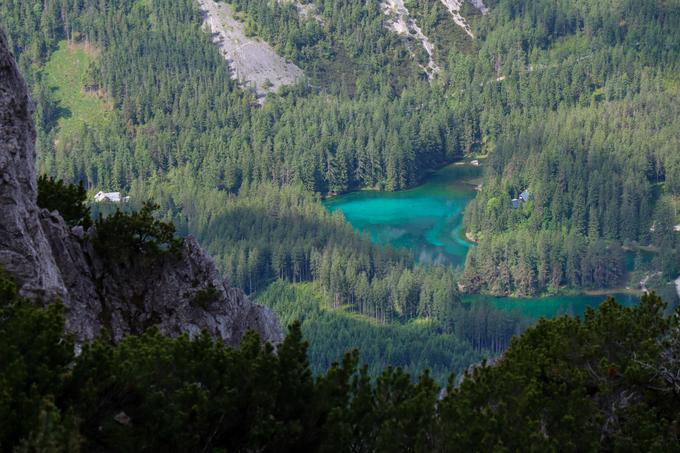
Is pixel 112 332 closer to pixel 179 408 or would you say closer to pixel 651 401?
pixel 179 408

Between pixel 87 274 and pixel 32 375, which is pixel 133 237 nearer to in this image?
pixel 87 274

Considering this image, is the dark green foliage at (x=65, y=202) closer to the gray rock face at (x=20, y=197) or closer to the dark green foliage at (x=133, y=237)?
the dark green foliage at (x=133, y=237)

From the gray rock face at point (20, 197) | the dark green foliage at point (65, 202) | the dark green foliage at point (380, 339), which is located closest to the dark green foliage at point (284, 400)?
the gray rock face at point (20, 197)

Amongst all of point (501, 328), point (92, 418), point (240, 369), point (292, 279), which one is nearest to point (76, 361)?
point (92, 418)

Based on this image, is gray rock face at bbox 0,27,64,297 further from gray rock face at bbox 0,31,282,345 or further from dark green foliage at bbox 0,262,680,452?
dark green foliage at bbox 0,262,680,452

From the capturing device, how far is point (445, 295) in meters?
163

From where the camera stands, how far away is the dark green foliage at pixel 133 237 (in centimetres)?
4947

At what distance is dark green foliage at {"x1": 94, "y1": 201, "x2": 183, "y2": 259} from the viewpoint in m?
49.5

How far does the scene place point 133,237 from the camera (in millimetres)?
50031

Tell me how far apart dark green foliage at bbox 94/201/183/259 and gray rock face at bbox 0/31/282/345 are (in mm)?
423

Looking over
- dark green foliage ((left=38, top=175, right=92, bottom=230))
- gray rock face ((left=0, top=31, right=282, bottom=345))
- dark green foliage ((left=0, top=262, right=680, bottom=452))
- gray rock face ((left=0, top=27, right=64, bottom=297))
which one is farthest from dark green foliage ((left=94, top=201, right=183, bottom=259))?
dark green foliage ((left=0, top=262, right=680, bottom=452))

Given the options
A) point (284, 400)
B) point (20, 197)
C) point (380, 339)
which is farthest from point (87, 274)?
point (380, 339)

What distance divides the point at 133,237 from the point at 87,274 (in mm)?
2775

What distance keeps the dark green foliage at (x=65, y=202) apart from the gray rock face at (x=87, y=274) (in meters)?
5.55
